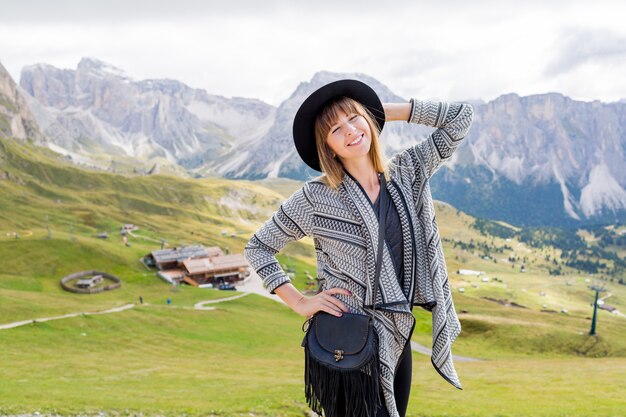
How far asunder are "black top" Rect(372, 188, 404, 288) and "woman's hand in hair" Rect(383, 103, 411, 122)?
1.07m

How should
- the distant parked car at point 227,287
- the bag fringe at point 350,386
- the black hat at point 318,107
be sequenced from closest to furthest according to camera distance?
the bag fringe at point 350,386 → the black hat at point 318,107 → the distant parked car at point 227,287

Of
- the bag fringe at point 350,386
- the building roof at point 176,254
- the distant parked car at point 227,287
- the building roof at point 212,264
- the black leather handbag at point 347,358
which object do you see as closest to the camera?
the black leather handbag at point 347,358

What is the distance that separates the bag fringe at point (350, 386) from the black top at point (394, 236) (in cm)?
100

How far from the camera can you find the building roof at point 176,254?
4220 inches

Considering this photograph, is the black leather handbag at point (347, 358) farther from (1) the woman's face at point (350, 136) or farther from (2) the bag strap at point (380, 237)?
(1) the woman's face at point (350, 136)

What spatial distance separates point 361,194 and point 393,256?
2.55ft

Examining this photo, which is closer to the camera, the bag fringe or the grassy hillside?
the bag fringe

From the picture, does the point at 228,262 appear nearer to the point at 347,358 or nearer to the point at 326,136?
the point at 326,136

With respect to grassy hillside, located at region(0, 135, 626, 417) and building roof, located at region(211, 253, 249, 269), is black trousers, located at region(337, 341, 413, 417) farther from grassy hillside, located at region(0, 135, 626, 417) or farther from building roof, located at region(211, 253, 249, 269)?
building roof, located at region(211, 253, 249, 269)

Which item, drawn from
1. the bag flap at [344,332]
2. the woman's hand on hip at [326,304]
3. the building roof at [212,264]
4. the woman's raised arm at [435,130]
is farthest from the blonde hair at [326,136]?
the building roof at [212,264]

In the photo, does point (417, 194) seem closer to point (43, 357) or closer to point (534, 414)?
point (534, 414)

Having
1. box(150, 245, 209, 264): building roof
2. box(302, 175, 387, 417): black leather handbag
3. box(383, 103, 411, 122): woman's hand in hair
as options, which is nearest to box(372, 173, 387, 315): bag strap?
box(302, 175, 387, 417): black leather handbag

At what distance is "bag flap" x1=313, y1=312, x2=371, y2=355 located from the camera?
4.74 m

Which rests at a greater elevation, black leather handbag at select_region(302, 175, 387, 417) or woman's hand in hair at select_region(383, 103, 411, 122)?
woman's hand in hair at select_region(383, 103, 411, 122)
